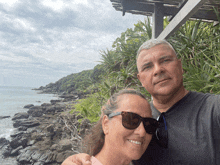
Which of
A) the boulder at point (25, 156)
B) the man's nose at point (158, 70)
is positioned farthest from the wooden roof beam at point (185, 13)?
the boulder at point (25, 156)

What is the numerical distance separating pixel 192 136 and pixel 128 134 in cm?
69

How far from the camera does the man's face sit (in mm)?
1554

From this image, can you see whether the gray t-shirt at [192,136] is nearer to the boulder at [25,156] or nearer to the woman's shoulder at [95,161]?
the woman's shoulder at [95,161]

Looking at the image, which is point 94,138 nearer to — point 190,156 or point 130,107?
point 130,107

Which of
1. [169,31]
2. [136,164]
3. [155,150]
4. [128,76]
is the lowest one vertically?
[136,164]

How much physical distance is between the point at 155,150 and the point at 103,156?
586mm

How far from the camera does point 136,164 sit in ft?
4.58

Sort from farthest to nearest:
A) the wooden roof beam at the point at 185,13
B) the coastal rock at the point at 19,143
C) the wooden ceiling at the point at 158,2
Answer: the coastal rock at the point at 19,143, the wooden ceiling at the point at 158,2, the wooden roof beam at the point at 185,13

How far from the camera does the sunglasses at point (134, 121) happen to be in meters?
1.08

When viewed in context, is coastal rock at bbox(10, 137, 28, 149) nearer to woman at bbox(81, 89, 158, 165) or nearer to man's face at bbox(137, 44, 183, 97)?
woman at bbox(81, 89, 158, 165)

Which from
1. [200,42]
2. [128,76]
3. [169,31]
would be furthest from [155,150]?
[128,76]

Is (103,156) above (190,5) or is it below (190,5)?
below

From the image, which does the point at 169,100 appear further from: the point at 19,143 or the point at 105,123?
the point at 19,143

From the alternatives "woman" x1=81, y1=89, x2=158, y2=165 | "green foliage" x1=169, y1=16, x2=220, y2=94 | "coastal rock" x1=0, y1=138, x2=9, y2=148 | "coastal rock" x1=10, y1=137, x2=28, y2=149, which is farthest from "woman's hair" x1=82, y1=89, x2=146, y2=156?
"coastal rock" x1=0, y1=138, x2=9, y2=148
